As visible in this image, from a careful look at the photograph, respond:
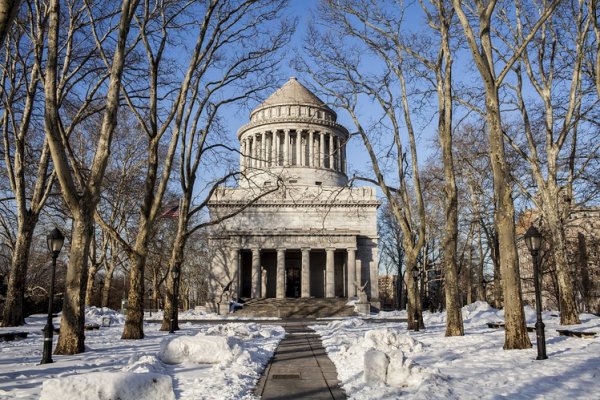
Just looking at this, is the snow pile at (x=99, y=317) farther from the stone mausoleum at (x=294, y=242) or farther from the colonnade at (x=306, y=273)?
the colonnade at (x=306, y=273)

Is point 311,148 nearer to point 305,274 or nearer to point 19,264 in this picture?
point 305,274

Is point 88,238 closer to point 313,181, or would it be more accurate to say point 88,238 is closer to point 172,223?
point 172,223

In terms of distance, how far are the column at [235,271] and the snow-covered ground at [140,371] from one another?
104 ft

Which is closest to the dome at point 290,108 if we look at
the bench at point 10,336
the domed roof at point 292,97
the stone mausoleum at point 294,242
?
the domed roof at point 292,97

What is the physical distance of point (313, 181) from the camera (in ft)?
198

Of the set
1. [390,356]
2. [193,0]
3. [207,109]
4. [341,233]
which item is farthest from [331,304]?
[390,356]

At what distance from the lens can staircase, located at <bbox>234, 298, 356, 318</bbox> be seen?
3969 centimetres

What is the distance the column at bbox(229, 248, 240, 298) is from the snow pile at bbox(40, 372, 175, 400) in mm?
39827

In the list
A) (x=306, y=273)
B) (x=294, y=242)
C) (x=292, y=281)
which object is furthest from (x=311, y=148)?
(x=306, y=273)

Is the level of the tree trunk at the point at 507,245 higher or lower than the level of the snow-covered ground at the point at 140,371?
higher

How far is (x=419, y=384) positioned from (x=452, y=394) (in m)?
0.60

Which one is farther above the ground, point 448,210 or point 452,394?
point 448,210

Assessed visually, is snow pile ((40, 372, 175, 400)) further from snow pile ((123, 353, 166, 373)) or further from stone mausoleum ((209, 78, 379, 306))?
Result: stone mausoleum ((209, 78, 379, 306))

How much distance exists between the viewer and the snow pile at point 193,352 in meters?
10.1
